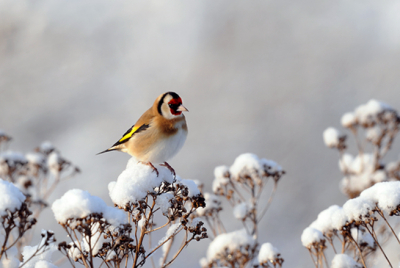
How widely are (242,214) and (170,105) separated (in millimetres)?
2325

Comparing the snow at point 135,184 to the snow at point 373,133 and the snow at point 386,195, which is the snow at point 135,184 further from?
the snow at point 373,133

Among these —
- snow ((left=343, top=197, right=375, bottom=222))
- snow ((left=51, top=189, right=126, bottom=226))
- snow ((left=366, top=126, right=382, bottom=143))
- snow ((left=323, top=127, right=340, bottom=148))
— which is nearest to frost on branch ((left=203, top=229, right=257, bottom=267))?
snow ((left=343, top=197, right=375, bottom=222))

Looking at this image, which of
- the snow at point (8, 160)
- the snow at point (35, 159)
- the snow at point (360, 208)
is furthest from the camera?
the snow at point (35, 159)

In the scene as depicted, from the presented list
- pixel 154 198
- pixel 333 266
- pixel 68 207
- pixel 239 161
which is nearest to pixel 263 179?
pixel 239 161

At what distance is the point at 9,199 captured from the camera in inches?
74.8

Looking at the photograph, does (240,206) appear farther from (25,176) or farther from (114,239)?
(25,176)

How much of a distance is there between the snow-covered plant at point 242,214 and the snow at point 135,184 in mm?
1686

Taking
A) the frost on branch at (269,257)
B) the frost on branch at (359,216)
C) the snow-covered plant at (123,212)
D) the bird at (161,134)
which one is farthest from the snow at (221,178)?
the snow-covered plant at (123,212)

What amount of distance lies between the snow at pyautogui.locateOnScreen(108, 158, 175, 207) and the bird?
331 mm

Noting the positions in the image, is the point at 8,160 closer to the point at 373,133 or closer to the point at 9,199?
the point at 9,199

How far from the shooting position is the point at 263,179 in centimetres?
470

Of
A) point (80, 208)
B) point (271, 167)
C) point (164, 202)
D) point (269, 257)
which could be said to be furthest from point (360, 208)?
point (271, 167)

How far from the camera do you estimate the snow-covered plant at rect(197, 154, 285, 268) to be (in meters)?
3.93

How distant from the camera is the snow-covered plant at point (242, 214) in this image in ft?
12.9
